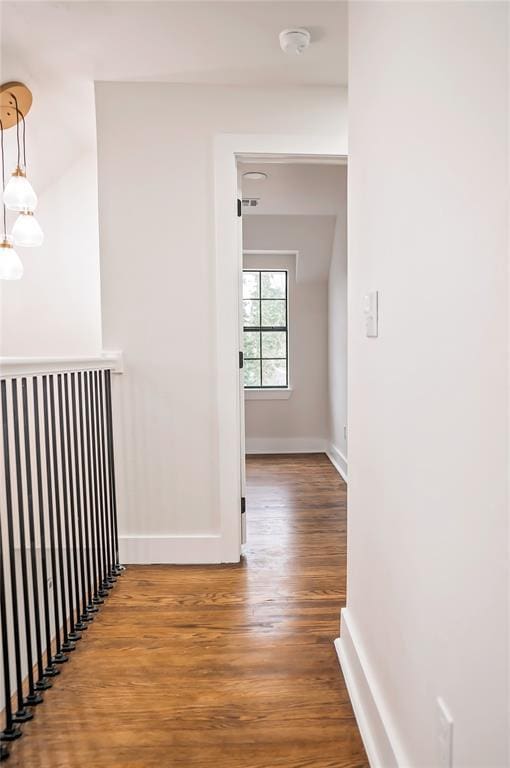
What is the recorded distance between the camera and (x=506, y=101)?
2.05ft

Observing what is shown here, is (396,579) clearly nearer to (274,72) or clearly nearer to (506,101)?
(506,101)

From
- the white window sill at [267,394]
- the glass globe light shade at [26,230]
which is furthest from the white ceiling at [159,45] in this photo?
the white window sill at [267,394]

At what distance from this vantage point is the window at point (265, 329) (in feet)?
17.0

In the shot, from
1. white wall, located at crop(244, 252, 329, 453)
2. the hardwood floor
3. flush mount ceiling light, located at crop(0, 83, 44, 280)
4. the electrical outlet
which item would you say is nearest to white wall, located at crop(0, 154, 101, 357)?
flush mount ceiling light, located at crop(0, 83, 44, 280)

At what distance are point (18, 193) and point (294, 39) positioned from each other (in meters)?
1.36

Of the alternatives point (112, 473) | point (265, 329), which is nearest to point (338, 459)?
point (265, 329)

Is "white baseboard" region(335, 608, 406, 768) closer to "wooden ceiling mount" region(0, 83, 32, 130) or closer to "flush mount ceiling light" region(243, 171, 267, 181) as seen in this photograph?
"wooden ceiling mount" region(0, 83, 32, 130)

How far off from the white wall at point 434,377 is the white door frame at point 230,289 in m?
0.97

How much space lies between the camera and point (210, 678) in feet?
5.22

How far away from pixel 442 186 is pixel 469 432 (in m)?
0.43

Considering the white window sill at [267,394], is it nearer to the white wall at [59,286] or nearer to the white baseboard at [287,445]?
the white baseboard at [287,445]

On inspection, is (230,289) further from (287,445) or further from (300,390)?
(287,445)

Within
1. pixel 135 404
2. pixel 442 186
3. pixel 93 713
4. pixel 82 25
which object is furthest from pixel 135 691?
pixel 82 25

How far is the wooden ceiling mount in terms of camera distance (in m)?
2.25
